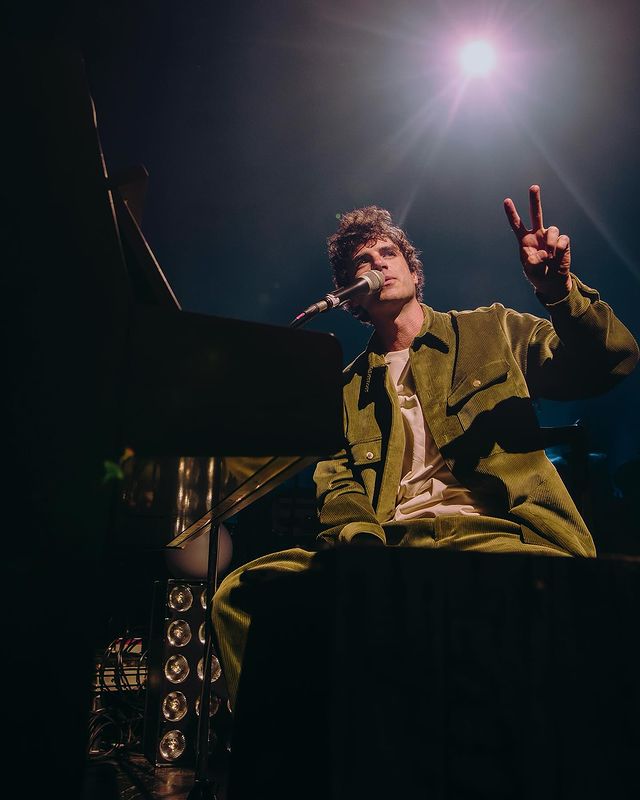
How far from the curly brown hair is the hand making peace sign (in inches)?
47.9

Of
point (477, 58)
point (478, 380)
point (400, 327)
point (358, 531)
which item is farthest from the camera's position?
point (477, 58)

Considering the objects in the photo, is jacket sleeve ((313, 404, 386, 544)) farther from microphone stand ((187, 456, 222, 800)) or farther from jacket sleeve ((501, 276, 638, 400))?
jacket sleeve ((501, 276, 638, 400))

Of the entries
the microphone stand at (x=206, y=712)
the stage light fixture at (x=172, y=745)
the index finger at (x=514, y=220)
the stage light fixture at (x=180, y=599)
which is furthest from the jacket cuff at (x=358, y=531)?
the stage light fixture at (x=172, y=745)

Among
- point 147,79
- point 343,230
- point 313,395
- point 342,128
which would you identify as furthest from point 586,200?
point 313,395

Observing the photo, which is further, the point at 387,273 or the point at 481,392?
the point at 387,273

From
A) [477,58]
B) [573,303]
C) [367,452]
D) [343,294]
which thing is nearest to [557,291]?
[573,303]

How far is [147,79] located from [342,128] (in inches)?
64.2

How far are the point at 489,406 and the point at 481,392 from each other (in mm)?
67

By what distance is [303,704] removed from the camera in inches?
33.1

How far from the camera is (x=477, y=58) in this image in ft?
13.9

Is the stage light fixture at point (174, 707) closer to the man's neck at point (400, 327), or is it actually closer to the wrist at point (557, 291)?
the man's neck at point (400, 327)

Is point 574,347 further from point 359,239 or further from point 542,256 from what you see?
point 359,239

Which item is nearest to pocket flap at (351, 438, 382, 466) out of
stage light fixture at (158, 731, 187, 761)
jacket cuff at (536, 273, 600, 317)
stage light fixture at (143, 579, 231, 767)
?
jacket cuff at (536, 273, 600, 317)

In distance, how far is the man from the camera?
5.53 ft
